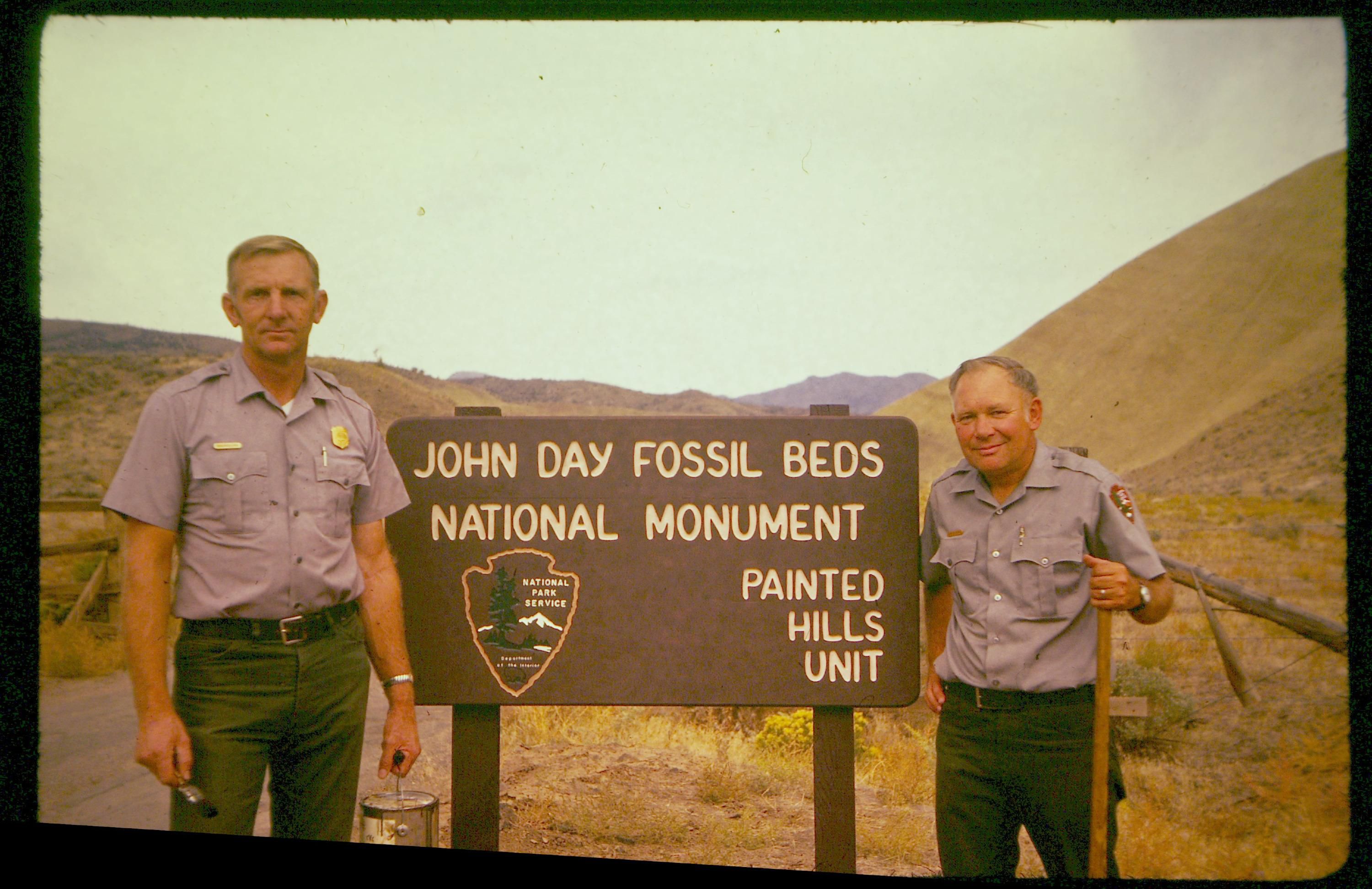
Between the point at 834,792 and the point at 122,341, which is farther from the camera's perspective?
the point at 122,341

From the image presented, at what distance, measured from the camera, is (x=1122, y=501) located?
257 cm

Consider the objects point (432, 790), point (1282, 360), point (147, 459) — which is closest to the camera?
point (147, 459)

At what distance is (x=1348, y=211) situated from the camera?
300 cm

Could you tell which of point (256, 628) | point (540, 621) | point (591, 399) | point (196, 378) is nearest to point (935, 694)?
point (540, 621)

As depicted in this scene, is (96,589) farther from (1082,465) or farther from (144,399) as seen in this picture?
(1082,465)

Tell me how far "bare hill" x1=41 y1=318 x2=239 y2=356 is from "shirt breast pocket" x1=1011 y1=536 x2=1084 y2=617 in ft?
31.7

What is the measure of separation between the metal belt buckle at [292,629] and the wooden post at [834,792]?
1.75m

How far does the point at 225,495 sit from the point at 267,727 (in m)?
0.74

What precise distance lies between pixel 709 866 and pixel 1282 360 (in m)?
8.87

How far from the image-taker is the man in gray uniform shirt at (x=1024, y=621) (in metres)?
2.49

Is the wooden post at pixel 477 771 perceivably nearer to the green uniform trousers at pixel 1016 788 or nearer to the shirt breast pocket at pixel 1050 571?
the green uniform trousers at pixel 1016 788

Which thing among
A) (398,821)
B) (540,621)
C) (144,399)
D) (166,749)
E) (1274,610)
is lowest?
(398,821)

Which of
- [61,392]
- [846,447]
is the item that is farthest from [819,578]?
[61,392]

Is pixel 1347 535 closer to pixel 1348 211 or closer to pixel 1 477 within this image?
pixel 1348 211
